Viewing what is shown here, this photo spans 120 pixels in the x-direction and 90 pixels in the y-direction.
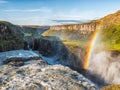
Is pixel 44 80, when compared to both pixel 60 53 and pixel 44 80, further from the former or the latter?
pixel 60 53

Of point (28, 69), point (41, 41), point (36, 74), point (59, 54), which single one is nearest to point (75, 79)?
point (36, 74)

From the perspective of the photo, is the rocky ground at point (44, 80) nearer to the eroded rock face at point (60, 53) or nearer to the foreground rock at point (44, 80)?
the foreground rock at point (44, 80)

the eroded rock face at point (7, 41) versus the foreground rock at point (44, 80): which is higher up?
the foreground rock at point (44, 80)

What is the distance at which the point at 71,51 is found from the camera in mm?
130375

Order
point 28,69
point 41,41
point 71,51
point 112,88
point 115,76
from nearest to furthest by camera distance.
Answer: point 28,69 < point 112,88 < point 115,76 < point 71,51 < point 41,41

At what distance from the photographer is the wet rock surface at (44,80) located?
1084cm

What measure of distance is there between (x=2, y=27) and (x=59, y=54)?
6666cm

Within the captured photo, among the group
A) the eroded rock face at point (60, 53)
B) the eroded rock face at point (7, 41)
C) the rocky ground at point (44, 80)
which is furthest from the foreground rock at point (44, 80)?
the eroded rock face at point (60, 53)

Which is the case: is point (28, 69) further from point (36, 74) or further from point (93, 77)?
point (93, 77)

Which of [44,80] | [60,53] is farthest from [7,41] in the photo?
[60,53]

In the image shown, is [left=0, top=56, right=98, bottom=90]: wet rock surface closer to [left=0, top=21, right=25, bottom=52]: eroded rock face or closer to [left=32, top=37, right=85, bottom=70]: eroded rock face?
[left=0, top=21, right=25, bottom=52]: eroded rock face

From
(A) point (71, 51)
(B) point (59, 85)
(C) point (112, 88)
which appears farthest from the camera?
(A) point (71, 51)

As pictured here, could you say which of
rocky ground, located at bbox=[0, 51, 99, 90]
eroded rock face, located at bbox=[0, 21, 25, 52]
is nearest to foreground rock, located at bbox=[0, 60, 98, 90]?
rocky ground, located at bbox=[0, 51, 99, 90]

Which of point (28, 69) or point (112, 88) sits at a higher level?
point (28, 69)
